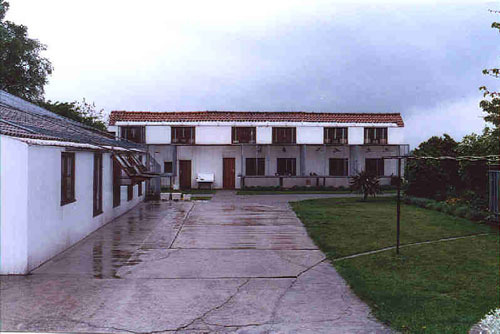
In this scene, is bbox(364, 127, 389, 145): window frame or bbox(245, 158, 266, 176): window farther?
bbox(364, 127, 389, 145): window frame

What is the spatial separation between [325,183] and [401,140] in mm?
6697

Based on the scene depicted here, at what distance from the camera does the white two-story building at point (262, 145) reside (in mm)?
35938

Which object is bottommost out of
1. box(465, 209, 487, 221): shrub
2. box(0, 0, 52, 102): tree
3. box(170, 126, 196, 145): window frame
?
box(465, 209, 487, 221): shrub

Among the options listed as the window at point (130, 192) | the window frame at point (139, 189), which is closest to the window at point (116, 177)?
the window at point (130, 192)

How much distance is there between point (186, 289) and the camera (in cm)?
804

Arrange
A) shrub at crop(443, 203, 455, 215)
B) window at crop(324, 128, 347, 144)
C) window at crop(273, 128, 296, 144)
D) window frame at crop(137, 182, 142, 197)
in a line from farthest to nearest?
window at crop(324, 128, 347, 144)
window at crop(273, 128, 296, 144)
window frame at crop(137, 182, 142, 197)
shrub at crop(443, 203, 455, 215)

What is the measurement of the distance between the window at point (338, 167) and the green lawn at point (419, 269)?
62.9 ft

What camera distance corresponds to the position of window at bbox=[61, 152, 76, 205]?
1110 centimetres

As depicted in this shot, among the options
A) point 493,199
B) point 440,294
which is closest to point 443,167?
point 493,199

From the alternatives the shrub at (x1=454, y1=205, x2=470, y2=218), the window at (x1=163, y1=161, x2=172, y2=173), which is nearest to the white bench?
the window at (x1=163, y1=161, x2=172, y2=173)

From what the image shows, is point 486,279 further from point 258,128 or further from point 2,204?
point 258,128

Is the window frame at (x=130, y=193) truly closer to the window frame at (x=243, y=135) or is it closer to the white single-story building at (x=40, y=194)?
the white single-story building at (x=40, y=194)

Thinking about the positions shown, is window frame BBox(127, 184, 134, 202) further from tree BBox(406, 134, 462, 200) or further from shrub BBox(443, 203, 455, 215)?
tree BBox(406, 134, 462, 200)

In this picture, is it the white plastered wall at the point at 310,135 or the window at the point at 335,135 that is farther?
the window at the point at 335,135
